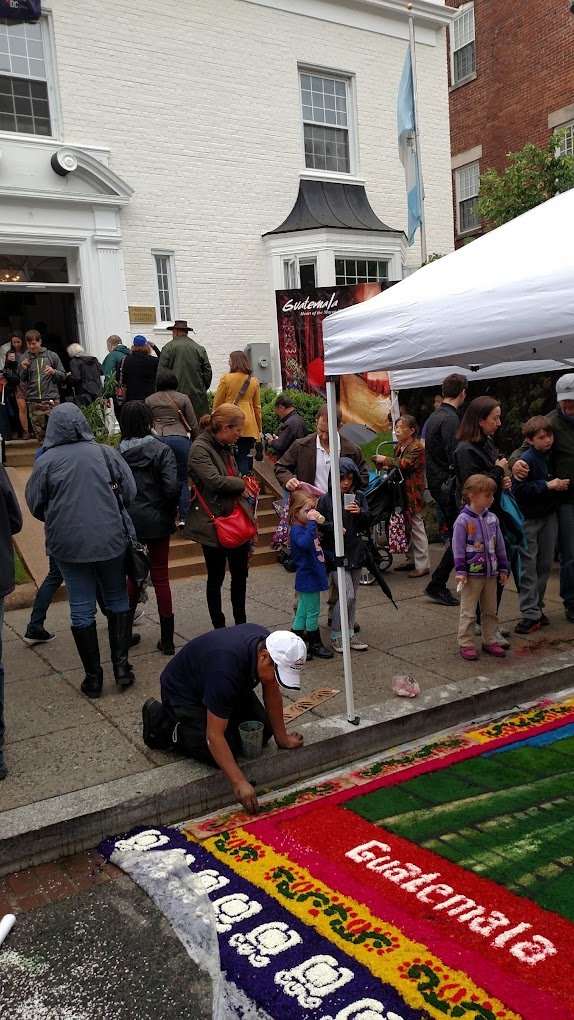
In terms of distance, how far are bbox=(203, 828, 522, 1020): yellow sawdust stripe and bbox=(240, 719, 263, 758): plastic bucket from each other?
1.60 ft

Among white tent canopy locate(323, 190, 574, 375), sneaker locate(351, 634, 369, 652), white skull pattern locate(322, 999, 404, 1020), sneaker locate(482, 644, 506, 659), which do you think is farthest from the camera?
sneaker locate(351, 634, 369, 652)

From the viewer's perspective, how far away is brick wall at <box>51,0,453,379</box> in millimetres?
12047

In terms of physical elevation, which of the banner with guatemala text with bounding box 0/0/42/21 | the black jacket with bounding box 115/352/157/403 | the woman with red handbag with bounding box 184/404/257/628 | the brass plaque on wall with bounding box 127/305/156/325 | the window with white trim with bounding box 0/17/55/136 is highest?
the banner with guatemala text with bounding box 0/0/42/21

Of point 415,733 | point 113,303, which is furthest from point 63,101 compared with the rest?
point 415,733

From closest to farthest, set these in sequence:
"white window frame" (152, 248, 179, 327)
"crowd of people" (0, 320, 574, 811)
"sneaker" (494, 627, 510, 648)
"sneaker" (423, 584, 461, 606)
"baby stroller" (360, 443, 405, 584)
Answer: "crowd of people" (0, 320, 574, 811)
"sneaker" (494, 627, 510, 648)
"sneaker" (423, 584, 461, 606)
"baby stroller" (360, 443, 405, 584)
"white window frame" (152, 248, 179, 327)

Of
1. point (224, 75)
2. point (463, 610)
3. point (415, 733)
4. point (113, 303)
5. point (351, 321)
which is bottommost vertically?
point (415, 733)

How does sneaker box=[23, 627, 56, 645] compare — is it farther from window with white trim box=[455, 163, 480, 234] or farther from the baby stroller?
window with white trim box=[455, 163, 480, 234]

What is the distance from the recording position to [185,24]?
12703 mm

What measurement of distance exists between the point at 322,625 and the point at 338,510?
216 centimetres

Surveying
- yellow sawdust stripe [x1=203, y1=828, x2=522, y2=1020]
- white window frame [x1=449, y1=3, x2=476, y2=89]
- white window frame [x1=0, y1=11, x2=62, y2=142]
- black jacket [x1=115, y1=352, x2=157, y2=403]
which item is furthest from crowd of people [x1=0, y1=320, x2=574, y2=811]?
white window frame [x1=449, y1=3, x2=476, y2=89]

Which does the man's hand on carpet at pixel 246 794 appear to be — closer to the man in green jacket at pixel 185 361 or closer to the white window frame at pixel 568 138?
the man in green jacket at pixel 185 361

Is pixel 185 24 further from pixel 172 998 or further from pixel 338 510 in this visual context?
pixel 172 998

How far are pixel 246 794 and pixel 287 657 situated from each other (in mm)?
724

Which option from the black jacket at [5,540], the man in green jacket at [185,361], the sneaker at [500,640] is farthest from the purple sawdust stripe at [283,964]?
Answer: the man in green jacket at [185,361]
